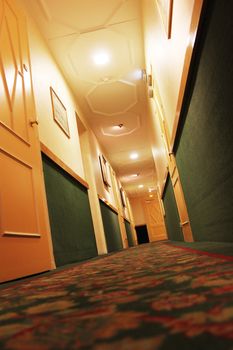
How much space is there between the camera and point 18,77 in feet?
8.30

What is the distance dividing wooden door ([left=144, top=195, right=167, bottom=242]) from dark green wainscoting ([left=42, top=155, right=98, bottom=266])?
44.0ft

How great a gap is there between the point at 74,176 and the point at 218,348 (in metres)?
3.68

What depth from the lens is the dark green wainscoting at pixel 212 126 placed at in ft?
4.69

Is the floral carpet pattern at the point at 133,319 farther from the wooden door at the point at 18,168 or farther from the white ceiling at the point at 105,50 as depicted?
the white ceiling at the point at 105,50

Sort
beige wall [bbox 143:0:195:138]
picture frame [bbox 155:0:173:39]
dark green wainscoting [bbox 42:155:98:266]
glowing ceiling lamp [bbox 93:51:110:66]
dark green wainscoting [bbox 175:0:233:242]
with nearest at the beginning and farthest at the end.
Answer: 1. dark green wainscoting [bbox 175:0:233:242]
2. beige wall [bbox 143:0:195:138]
3. picture frame [bbox 155:0:173:39]
4. dark green wainscoting [bbox 42:155:98:266]
5. glowing ceiling lamp [bbox 93:51:110:66]

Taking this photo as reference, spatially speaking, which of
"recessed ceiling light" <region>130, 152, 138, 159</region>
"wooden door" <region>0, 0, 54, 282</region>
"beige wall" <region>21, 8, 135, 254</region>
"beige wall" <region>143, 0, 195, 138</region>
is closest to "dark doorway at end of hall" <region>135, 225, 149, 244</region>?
"recessed ceiling light" <region>130, 152, 138, 159</region>

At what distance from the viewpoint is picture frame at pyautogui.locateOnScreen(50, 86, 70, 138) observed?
12.6 ft

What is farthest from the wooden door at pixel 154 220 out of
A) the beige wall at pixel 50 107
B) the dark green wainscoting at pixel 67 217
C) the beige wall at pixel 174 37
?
the beige wall at pixel 174 37

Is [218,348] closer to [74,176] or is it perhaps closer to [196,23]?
[196,23]

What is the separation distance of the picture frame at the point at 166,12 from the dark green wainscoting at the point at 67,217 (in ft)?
5.62

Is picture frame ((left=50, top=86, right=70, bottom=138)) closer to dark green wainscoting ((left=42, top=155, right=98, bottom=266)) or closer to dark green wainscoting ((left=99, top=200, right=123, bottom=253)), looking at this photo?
dark green wainscoting ((left=42, top=155, right=98, bottom=266))

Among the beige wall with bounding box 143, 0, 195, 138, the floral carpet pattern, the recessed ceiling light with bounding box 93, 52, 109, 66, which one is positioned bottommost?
the floral carpet pattern

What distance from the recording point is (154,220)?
1784 centimetres

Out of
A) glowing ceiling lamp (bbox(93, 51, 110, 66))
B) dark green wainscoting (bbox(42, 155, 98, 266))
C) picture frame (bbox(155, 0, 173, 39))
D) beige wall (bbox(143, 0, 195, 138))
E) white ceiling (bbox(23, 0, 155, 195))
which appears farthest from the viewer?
glowing ceiling lamp (bbox(93, 51, 110, 66))
